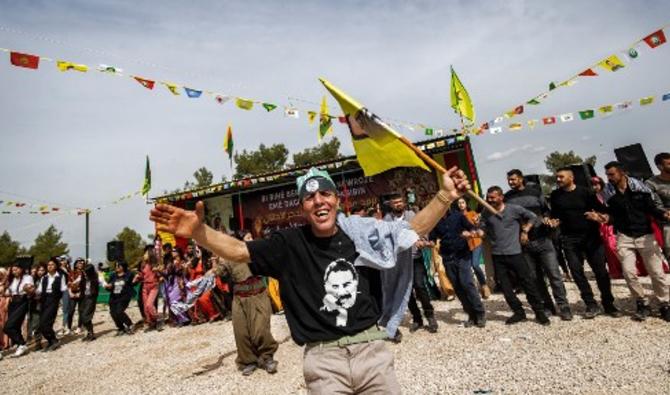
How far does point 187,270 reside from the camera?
403 inches

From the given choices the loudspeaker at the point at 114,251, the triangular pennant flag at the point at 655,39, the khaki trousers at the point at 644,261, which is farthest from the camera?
the loudspeaker at the point at 114,251

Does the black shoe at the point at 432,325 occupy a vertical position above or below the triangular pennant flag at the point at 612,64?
below

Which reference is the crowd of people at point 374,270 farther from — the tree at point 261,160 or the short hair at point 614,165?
the tree at point 261,160

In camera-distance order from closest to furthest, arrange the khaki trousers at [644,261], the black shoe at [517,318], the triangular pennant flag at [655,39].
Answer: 1. the khaki trousers at [644,261]
2. the black shoe at [517,318]
3. the triangular pennant flag at [655,39]

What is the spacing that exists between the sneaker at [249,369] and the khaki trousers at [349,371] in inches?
146

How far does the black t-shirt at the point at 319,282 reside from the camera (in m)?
2.24

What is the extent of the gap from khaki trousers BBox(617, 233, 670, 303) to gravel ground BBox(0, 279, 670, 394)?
38cm

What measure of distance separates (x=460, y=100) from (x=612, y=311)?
6.95 m

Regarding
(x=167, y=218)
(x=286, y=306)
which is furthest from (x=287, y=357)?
(x=167, y=218)

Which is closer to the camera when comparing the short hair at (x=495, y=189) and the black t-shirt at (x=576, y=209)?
the black t-shirt at (x=576, y=209)

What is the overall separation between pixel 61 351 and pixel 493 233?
10237 millimetres

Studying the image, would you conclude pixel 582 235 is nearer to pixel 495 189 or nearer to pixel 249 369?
pixel 495 189

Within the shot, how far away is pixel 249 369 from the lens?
5.54 meters

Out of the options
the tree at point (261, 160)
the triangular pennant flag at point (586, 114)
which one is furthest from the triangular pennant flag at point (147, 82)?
the tree at point (261, 160)
